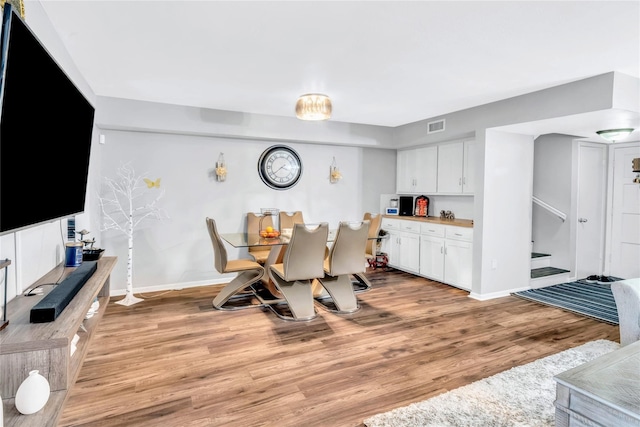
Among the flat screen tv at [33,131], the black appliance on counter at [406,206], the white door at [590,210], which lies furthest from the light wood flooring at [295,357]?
the black appliance on counter at [406,206]

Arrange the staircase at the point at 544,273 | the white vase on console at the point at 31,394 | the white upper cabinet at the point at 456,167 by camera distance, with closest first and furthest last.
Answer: the white vase on console at the point at 31,394 < the staircase at the point at 544,273 < the white upper cabinet at the point at 456,167

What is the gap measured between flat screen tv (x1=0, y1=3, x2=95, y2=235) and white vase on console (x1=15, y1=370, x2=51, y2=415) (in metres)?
0.51

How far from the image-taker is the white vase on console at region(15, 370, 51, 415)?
1.21 meters

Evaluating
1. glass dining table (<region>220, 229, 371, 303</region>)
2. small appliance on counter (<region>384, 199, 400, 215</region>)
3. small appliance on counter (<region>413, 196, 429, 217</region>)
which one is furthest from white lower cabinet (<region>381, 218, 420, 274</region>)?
glass dining table (<region>220, 229, 371, 303</region>)

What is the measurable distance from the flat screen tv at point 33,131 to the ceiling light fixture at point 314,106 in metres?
2.03

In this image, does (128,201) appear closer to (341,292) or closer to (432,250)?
(341,292)

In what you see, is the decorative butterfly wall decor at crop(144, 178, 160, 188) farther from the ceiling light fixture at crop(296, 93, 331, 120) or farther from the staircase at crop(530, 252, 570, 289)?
the staircase at crop(530, 252, 570, 289)

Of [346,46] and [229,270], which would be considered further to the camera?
[229,270]

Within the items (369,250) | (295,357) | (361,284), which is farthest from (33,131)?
(361,284)

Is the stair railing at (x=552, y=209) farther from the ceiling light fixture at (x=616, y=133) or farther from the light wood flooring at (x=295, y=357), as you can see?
the light wood flooring at (x=295, y=357)

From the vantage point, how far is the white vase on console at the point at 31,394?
47.6 inches

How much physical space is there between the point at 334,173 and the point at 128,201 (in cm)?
300

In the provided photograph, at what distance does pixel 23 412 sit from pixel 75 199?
1.46 metres

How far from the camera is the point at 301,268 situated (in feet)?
12.0
